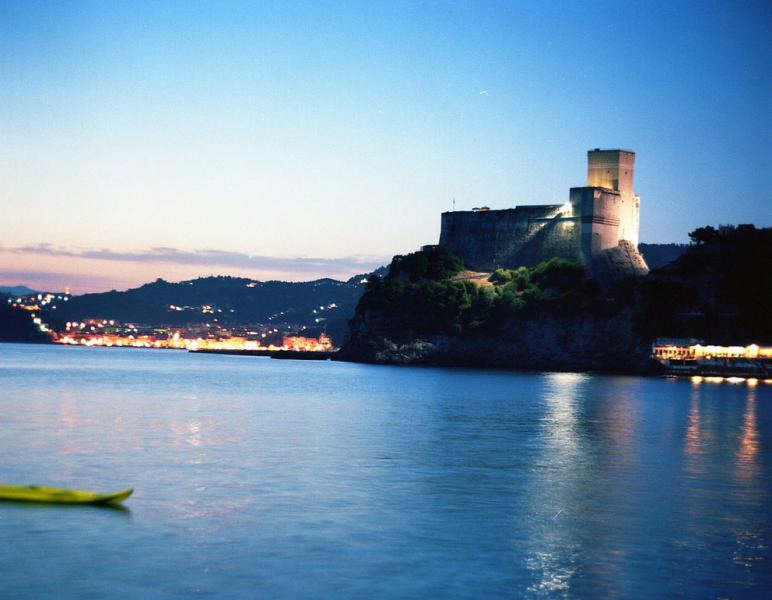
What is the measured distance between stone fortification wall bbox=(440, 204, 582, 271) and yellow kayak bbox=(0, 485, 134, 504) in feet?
269

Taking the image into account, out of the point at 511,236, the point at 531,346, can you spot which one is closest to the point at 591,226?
the point at 511,236

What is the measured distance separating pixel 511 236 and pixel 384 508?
86.1 m

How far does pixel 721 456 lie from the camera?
90.2 ft

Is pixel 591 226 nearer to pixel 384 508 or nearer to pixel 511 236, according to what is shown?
pixel 511 236

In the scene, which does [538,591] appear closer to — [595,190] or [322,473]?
[322,473]

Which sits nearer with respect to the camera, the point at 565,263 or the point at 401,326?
the point at 565,263

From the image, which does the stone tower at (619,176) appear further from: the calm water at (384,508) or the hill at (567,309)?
the calm water at (384,508)

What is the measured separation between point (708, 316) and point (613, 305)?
8174mm

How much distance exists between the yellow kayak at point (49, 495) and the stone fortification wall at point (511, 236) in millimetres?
81891

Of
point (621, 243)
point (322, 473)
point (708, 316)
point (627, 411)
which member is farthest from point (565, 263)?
point (322, 473)

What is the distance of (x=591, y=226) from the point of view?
3693 inches

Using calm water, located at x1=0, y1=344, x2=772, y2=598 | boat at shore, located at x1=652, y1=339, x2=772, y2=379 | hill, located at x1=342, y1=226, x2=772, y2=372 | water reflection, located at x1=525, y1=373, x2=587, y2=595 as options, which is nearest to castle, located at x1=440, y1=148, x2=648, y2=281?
hill, located at x1=342, y1=226, x2=772, y2=372

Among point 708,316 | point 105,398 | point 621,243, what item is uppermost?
point 621,243

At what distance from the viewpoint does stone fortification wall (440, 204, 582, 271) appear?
3821 inches
